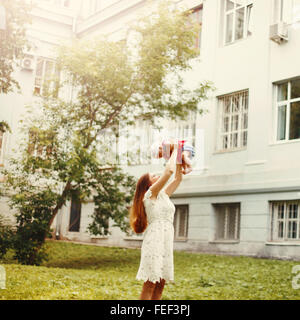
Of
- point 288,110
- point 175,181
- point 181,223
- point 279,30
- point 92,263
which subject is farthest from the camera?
point 181,223

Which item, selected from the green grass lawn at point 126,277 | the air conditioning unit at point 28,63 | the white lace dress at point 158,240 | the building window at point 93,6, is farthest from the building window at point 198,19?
the white lace dress at point 158,240

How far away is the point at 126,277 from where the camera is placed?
7.79 metres

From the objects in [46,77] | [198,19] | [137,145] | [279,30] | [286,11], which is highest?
[198,19]

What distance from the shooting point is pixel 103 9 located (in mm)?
9508

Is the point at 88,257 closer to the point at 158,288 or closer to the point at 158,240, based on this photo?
the point at 158,288

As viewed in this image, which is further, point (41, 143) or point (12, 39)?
point (41, 143)

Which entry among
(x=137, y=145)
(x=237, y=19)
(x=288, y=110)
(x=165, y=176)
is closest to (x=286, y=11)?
(x=237, y=19)

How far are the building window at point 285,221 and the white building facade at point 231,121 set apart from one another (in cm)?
2

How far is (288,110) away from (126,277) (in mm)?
3751

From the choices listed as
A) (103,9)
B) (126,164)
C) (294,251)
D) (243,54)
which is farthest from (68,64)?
→ (294,251)

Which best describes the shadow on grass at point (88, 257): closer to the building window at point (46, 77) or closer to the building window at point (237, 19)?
the building window at point (46, 77)

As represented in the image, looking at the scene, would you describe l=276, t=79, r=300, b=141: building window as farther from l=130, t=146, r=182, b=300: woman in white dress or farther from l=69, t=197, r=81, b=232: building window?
l=130, t=146, r=182, b=300: woman in white dress

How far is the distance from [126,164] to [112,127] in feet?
2.40

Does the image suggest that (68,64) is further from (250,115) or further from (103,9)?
(250,115)
